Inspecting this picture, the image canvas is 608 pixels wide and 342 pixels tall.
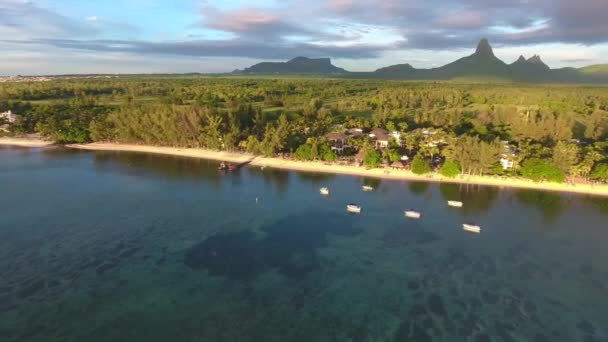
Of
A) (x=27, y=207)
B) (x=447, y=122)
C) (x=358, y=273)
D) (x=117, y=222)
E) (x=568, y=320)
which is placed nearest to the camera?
(x=568, y=320)

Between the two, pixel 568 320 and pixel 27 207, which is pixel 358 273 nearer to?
pixel 568 320

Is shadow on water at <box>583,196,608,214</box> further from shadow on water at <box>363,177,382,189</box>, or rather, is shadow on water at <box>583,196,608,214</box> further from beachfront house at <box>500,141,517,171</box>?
shadow on water at <box>363,177,382,189</box>

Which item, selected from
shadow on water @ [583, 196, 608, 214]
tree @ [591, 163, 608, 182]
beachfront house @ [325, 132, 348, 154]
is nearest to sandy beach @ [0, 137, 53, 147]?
beachfront house @ [325, 132, 348, 154]

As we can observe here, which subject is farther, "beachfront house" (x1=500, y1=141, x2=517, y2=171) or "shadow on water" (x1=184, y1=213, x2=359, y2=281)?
"beachfront house" (x1=500, y1=141, x2=517, y2=171)

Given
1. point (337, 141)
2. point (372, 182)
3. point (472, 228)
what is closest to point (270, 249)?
point (472, 228)

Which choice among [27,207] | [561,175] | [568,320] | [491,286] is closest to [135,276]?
[27,207]

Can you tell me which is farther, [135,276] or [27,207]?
[27,207]
